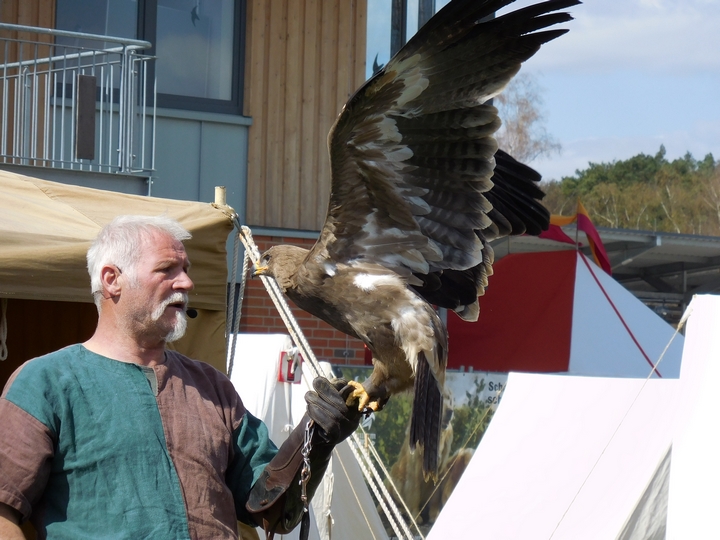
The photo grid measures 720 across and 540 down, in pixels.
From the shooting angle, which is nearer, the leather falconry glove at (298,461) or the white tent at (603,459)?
the leather falconry glove at (298,461)

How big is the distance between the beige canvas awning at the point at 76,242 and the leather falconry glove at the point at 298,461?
45.4 inches

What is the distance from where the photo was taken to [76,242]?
3217 mm

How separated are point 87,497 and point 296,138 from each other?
6.60 m

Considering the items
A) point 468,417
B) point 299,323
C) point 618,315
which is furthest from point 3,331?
point 618,315

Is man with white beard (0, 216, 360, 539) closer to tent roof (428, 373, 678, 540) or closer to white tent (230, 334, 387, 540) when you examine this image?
tent roof (428, 373, 678, 540)

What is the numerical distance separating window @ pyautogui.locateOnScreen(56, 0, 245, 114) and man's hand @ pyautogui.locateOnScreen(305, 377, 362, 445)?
6168 mm

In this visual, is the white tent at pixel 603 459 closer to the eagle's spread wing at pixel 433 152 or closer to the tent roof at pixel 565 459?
the tent roof at pixel 565 459

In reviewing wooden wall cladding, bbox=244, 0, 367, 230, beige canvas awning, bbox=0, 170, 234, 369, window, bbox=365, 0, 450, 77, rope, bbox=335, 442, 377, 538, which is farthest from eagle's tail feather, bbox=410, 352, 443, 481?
window, bbox=365, 0, 450, 77

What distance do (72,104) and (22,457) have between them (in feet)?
16.8

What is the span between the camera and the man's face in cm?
223

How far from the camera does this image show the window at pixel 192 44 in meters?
8.22

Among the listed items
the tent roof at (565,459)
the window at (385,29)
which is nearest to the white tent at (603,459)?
the tent roof at (565,459)

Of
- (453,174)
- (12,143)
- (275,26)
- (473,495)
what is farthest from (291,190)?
(453,174)

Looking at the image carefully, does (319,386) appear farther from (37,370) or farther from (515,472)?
(515,472)
